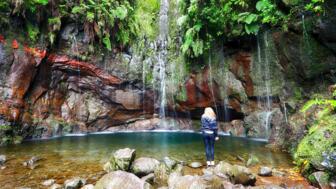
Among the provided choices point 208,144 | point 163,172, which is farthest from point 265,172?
point 163,172

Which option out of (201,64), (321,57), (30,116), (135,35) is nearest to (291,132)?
(321,57)

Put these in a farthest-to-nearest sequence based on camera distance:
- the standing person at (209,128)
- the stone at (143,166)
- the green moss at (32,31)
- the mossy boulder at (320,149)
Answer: the green moss at (32,31)
the standing person at (209,128)
the stone at (143,166)
the mossy boulder at (320,149)

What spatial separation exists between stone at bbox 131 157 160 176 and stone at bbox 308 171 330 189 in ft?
12.8

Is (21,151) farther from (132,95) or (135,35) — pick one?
(135,35)

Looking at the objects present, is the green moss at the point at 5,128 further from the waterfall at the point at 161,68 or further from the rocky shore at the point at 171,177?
the waterfall at the point at 161,68

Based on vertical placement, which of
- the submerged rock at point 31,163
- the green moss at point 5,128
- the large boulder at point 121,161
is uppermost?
the green moss at point 5,128

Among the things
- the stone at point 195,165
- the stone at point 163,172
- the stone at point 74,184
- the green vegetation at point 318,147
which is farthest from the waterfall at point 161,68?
the stone at point 74,184

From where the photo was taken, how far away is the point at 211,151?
7590 mm

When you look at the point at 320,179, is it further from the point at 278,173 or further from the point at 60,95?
the point at 60,95

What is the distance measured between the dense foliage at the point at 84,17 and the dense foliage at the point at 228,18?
13.1 feet

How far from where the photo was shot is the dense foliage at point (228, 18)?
11.2m

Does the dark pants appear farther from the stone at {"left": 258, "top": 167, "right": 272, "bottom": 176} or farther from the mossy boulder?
the mossy boulder

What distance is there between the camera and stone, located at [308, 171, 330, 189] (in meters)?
5.48

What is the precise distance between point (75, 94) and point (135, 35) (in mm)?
5774
